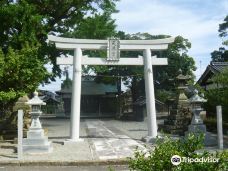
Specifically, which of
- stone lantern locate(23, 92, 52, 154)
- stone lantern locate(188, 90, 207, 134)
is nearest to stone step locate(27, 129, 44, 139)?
stone lantern locate(23, 92, 52, 154)

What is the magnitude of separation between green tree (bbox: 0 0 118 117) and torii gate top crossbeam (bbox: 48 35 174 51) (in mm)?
1155

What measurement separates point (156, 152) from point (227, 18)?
50751mm

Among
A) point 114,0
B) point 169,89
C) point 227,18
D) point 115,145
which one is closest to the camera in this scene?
point 115,145

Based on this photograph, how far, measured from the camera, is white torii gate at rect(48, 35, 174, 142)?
17.4 meters

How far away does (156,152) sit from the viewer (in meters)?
5.78

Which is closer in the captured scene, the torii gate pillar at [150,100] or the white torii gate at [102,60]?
the white torii gate at [102,60]

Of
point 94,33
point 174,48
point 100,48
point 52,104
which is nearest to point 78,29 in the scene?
point 94,33

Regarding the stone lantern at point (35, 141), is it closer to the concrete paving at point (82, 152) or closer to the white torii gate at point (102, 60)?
the concrete paving at point (82, 152)

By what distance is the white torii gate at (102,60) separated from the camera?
57.0ft

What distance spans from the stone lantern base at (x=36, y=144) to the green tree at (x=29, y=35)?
212 cm

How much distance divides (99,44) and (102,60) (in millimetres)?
771

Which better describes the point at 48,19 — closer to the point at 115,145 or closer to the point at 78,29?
the point at 78,29

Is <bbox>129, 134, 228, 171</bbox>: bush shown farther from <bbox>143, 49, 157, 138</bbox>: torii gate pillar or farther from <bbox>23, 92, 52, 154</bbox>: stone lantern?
<bbox>143, 49, 157, 138</bbox>: torii gate pillar
